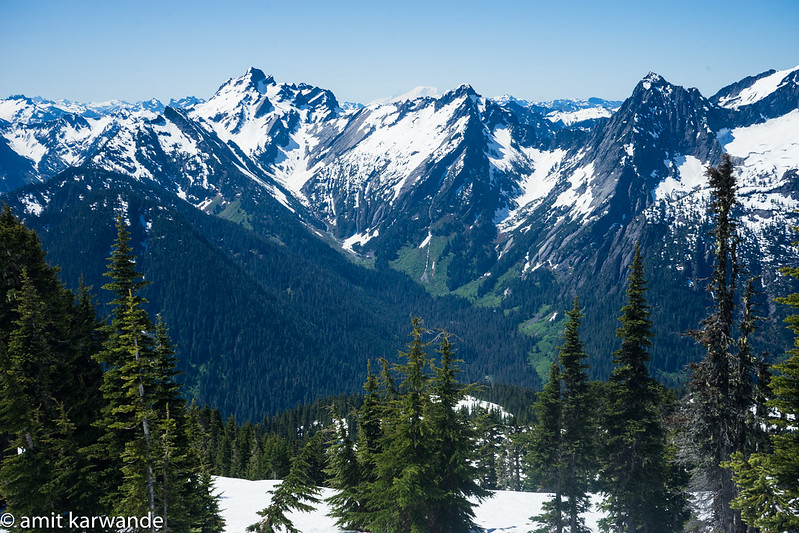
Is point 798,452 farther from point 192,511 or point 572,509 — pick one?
point 192,511

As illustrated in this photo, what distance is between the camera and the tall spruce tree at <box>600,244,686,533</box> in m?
33.0

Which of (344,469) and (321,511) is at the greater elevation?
(344,469)

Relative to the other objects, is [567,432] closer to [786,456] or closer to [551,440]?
[551,440]

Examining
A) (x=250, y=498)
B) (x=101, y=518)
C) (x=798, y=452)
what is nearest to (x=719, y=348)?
(x=798, y=452)

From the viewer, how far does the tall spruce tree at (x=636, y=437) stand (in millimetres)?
32969

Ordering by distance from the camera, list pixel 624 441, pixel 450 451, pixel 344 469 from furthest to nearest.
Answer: pixel 344 469 < pixel 624 441 < pixel 450 451

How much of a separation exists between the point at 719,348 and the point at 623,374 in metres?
10.2

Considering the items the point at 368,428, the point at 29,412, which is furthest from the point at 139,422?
the point at 368,428

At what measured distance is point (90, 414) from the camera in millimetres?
28188

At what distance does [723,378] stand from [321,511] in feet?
109

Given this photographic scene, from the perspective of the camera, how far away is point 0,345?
2464 centimetres

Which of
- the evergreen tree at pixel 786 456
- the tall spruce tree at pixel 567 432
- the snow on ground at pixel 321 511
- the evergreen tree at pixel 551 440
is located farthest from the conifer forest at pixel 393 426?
the snow on ground at pixel 321 511

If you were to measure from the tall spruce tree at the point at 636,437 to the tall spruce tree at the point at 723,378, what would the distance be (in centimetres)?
662

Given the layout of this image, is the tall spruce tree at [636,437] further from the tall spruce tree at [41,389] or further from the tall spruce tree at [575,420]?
the tall spruce tree at [41,389]
